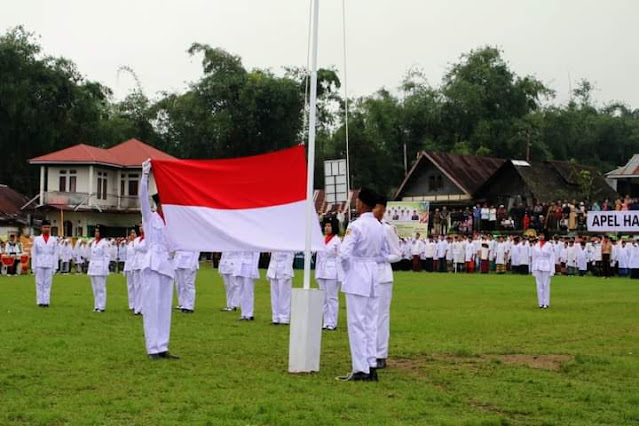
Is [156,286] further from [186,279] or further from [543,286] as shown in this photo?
[543,286]

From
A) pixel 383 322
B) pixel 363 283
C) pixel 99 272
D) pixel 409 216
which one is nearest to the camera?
pixel 363 283

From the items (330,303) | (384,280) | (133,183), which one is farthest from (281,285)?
(133,183)

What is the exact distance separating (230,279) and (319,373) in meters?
10.3

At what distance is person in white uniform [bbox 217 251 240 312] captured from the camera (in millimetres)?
21094

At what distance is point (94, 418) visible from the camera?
27.2 feet

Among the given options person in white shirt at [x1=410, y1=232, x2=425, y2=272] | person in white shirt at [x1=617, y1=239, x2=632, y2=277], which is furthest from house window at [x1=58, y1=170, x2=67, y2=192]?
person in white shirt at [x1=617, y1=239, x2=632, y2=277]

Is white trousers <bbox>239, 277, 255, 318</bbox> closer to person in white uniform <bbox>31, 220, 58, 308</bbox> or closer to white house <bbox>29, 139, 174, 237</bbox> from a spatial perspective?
person in white uniform <bbox>31, 220, 58, 308</bbox>

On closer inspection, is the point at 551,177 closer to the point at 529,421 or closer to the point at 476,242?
the point at 476,242

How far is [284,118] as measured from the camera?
70.1 meters

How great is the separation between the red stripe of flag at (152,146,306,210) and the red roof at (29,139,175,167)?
5089cm

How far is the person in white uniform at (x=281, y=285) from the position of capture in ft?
61.3

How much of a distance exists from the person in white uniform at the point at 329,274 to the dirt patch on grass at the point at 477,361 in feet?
14.1

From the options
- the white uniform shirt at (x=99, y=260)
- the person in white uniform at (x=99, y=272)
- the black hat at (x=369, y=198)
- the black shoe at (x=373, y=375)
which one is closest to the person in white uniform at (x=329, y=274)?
the black hat at (x=369, y=198)

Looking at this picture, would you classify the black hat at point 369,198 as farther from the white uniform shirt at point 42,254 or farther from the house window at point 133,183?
the house window at point 133,183
